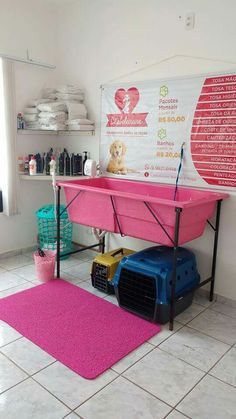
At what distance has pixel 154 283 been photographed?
2395 mm

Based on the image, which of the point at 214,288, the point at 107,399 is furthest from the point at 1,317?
the point at 214,288

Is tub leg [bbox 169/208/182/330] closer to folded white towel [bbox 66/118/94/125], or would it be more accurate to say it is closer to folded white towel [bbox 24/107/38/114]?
folded white towel [bbox 66/118/94/125]

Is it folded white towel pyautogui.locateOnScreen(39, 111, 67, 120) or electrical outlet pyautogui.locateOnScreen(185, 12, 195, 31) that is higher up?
electrical outlet pyautogui.locateOnScreen(185, 12, 195, 31)

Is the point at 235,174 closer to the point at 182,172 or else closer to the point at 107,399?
the point at 182,172

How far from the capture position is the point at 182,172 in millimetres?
2904

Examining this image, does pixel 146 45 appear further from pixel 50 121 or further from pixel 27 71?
pixel 27 71

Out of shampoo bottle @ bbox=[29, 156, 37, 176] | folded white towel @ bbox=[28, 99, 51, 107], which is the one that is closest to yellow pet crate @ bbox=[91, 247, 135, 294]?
shampoo bottle @ bbox=[29, 156, 37, 176]

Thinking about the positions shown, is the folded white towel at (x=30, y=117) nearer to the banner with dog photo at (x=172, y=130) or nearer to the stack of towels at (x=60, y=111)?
the stack of towels at (x=60, y=111)

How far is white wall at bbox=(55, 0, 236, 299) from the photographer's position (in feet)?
8.50

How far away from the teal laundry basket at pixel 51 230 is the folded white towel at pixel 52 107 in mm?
1084

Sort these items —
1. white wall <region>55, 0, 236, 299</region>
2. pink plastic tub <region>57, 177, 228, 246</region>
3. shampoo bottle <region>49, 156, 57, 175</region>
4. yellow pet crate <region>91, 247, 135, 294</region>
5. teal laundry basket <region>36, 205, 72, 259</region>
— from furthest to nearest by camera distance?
teal laundry basket <region>36, 205, 72, 259</region> < shampoo bottle <region>49, 156, 57, 175</region> < yellow pet crate <region>91, 247, 135, 294</region> < white wall <region>55, 0, 236, 299</region> < pink plastic tub <region>57, 177, 228, 246</region>

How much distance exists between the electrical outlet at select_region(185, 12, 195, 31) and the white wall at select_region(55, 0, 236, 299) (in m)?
0.04

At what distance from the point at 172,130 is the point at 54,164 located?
132cm

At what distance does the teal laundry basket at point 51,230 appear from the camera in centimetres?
365
